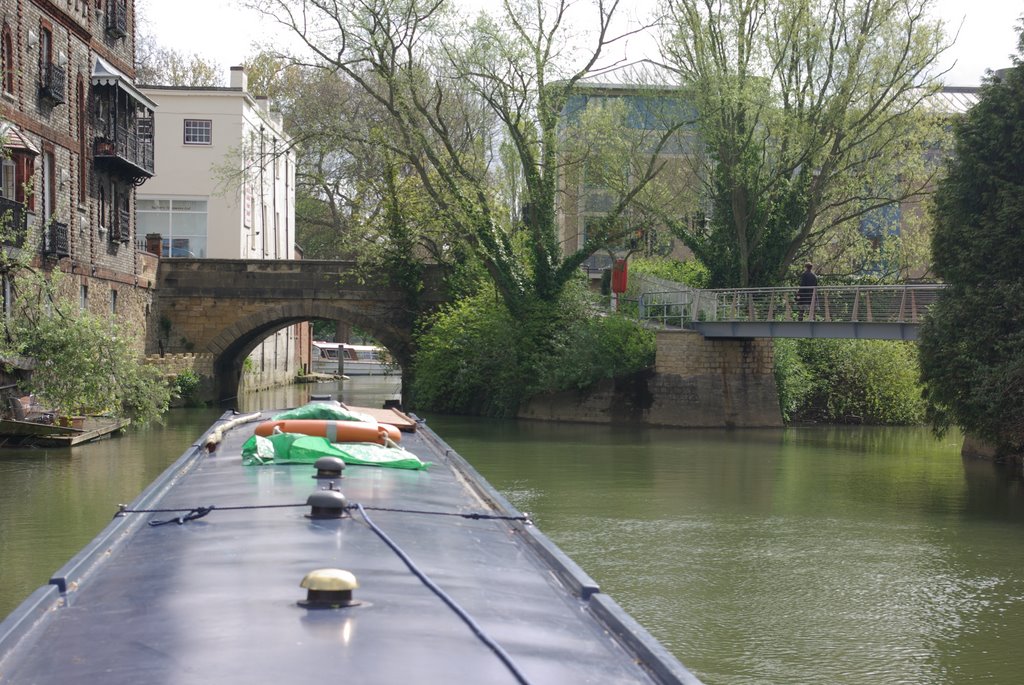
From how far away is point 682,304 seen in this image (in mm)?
31109

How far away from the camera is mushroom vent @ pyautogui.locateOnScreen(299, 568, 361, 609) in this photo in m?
4.30

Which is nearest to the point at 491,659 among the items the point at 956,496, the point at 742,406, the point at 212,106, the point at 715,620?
the point at 715,620

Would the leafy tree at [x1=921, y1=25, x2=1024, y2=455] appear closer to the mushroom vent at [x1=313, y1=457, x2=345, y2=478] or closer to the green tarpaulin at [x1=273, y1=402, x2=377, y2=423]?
the green tarpaulin at [x1=273, y1=402, x2=377, y2=423]

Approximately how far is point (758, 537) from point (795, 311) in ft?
47.1

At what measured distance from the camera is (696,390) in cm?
3014

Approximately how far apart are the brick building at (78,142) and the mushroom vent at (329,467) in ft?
48.0

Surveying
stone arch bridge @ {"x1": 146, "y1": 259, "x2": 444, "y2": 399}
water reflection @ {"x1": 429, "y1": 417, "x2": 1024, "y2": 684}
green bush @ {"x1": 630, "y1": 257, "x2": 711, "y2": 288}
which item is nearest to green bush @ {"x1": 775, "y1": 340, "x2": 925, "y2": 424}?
green bush @ {"x1": 630, "y1": 257, "x2": 711, "y2": 288}

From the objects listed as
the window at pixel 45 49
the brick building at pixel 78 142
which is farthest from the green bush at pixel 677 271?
the window at pixel 45 49

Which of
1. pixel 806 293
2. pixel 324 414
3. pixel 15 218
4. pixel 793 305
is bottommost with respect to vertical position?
pixel 324 414

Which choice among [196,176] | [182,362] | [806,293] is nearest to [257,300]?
[182,362]

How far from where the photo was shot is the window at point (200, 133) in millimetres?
40594

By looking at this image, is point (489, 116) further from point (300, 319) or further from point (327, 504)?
point (327, 504)

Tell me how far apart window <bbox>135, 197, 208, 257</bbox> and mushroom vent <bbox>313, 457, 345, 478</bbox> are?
34972 millimetres

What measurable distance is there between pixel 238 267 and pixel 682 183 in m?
13.0
